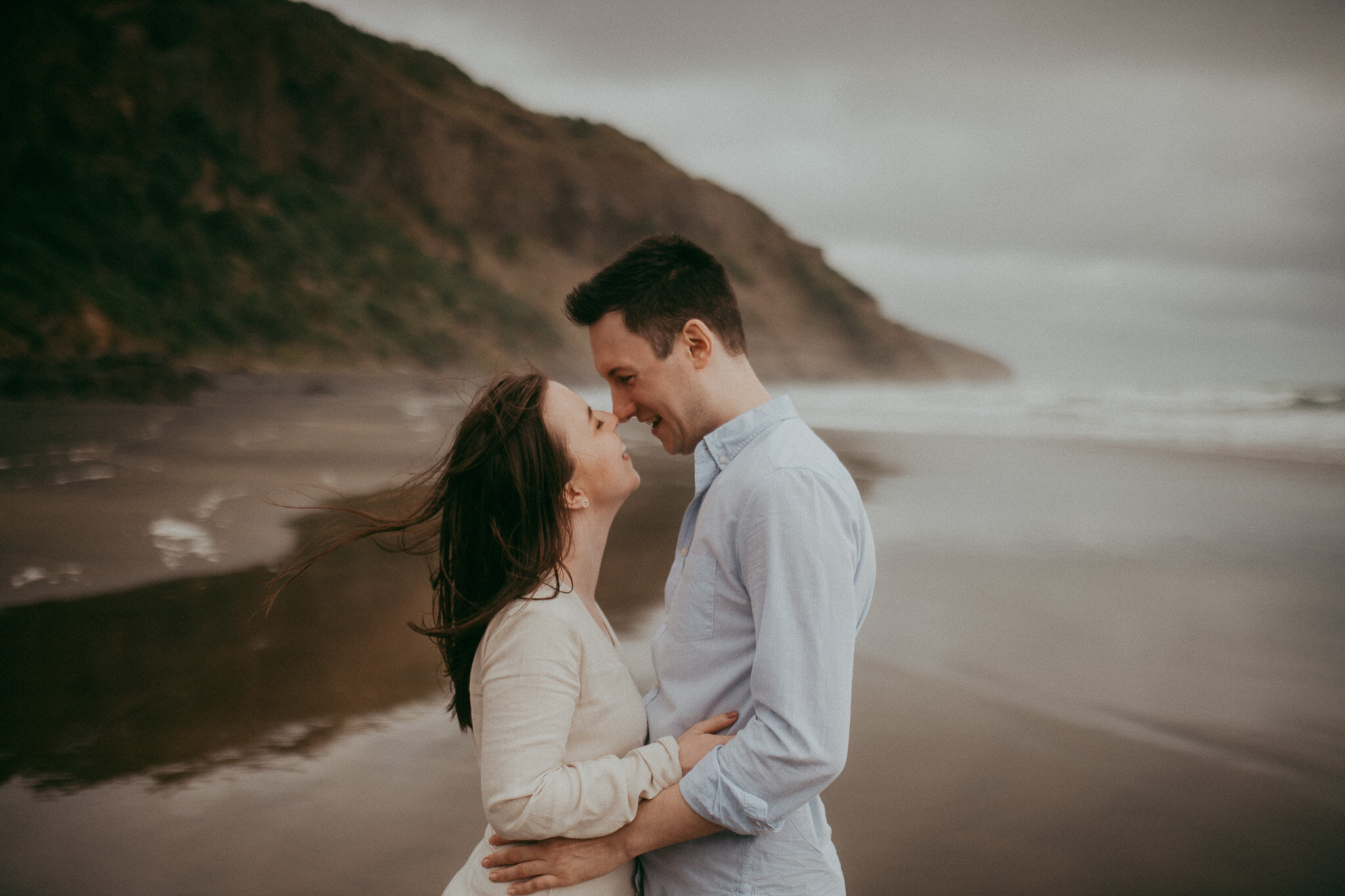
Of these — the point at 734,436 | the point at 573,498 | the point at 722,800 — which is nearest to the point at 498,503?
the point at 573,498

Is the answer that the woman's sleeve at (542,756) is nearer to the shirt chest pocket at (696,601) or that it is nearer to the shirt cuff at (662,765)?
the shirt cuff at (662,765)

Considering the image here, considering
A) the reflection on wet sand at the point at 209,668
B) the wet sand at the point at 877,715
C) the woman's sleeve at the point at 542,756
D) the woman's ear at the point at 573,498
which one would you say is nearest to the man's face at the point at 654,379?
the woman's ear at the point at 573,498

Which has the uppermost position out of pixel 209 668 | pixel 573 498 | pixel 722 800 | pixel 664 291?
pixel 664 291

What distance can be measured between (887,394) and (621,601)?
29.8 metres

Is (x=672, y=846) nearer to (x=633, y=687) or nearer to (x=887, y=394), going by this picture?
(x=633, y=687)

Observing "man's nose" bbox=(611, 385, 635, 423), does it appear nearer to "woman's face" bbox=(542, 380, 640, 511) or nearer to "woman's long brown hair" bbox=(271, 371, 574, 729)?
"woman's face" bbox=(542, 380, 640, 511)

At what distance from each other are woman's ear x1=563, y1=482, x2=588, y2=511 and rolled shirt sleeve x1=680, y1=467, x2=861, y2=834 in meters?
0.49

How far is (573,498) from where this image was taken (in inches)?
75.1

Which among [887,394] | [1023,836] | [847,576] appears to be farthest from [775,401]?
[887,394]

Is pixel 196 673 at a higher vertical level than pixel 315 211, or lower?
lower

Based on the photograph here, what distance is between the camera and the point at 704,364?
6.25 ft

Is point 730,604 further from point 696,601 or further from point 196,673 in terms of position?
point 196,673

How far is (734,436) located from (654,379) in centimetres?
26

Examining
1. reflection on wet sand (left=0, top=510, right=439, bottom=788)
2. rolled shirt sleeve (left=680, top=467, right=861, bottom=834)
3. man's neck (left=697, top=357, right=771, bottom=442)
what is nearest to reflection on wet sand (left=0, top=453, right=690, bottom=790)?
reflection on wet sand (left=0, top=510, right=439, bottom=788)
